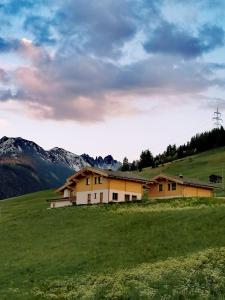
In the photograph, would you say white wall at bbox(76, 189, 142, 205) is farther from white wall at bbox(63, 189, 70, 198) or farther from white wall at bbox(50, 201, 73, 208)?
white wall at bbox(63, 189, 70, 198)

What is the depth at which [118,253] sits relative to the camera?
48656 mm

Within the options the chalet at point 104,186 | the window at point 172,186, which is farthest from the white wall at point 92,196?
the window at point 172,186

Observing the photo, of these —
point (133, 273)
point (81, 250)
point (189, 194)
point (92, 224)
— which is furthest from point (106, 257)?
point (189, 194)

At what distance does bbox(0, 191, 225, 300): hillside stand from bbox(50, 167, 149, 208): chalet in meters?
21.9

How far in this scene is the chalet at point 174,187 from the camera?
351 ft

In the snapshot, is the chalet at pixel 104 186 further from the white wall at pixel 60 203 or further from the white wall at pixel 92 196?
the white wall at pixel 60 203

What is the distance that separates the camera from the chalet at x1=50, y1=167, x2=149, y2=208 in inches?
3930

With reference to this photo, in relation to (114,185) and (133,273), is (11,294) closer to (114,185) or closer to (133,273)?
(133,273)

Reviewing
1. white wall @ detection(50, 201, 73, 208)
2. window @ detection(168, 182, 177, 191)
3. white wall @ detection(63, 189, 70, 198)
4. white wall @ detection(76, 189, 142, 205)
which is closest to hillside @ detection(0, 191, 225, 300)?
white wall @ detection(76, 189, 142, 205)

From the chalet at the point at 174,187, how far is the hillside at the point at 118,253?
2950 cm

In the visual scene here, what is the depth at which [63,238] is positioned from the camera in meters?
59.8

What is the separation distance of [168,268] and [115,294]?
21.1 feet

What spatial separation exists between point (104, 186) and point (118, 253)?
51614 millimetres

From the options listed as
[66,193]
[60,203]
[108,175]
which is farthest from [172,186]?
[60,203]
